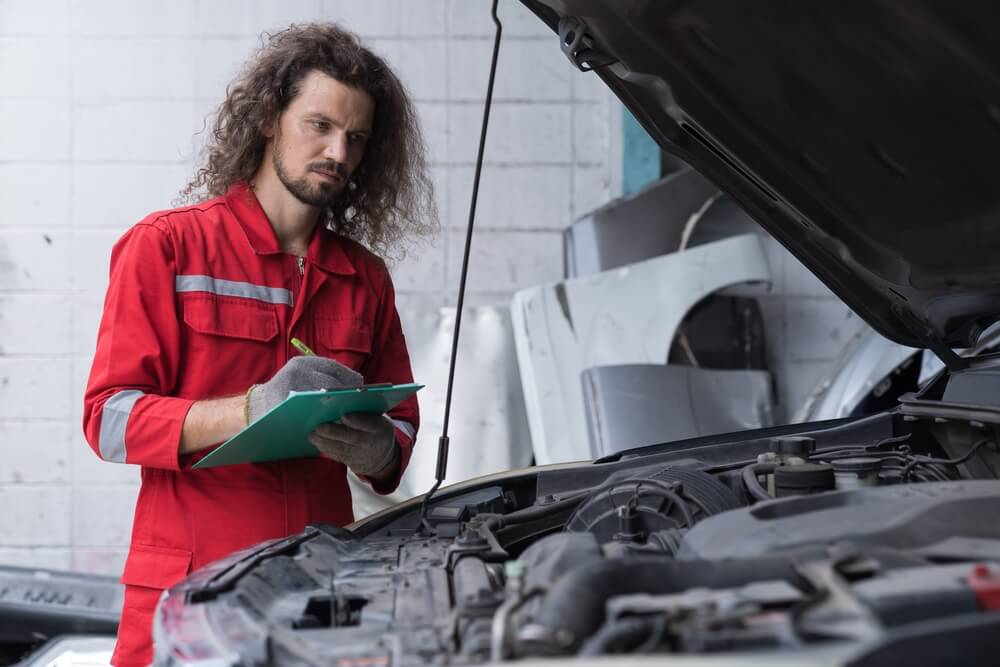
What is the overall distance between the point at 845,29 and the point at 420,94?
9.12ft

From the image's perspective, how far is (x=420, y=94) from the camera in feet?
12.5

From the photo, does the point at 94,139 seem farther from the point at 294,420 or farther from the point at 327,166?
the point at 294,420

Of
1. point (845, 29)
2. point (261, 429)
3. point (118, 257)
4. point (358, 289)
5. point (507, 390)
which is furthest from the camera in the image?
point (507, 390)

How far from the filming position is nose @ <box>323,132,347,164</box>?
1.91 metres

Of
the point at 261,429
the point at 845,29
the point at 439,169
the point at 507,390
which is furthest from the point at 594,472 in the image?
the point at 439,169

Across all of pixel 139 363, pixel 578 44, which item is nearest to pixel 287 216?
pixel 139 363

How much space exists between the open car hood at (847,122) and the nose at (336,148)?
1.75 feet

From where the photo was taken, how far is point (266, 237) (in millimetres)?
1911

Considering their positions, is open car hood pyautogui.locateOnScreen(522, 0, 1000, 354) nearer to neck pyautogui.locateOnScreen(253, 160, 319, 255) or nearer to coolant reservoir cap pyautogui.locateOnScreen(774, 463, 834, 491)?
coolant reservoir cap pyautogui.locateOnScreen(774, 463, 834, 491)

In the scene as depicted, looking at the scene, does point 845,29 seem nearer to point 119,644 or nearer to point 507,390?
point 119,644

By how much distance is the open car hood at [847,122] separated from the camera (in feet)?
3.98

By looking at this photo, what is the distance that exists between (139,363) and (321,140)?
0.59 m

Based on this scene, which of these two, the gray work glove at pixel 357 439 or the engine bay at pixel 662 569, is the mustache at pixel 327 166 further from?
the engine bay at pixel 662 569

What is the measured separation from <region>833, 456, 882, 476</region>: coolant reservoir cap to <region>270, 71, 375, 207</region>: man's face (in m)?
1.12
